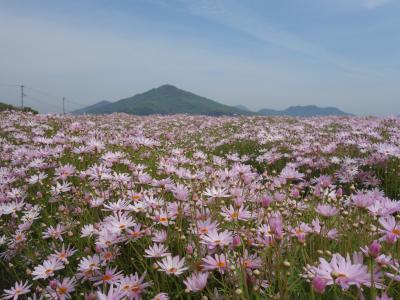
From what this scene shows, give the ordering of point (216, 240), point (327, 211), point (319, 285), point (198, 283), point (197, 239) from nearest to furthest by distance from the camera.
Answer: point (319, 285), point (198, 283), point (216, 240), point (197, 239), point (327, 211)

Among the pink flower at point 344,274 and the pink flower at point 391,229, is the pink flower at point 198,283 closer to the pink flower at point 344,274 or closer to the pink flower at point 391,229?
Answer: the pink flower at point 344,274

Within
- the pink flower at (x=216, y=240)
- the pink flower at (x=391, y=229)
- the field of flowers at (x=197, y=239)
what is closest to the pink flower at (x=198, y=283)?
the field of flowers at (x=197, y=239)

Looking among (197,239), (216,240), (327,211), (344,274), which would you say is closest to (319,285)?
(344,274)

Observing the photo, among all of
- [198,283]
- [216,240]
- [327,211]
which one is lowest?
[198,283]

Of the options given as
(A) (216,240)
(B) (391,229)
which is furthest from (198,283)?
(B) (391,229)

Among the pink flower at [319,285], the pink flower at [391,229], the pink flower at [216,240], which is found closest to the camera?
the pink flower at [319,285]

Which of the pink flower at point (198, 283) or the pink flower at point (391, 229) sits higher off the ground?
the pink flower at point (391, 229)

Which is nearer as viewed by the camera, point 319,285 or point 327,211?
point 319,285

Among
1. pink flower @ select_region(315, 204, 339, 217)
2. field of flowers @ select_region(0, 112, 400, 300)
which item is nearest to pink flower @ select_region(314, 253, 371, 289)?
field of flowers @ select_region(0, 112, 400, 300)

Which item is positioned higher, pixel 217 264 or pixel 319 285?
pixel 319 285

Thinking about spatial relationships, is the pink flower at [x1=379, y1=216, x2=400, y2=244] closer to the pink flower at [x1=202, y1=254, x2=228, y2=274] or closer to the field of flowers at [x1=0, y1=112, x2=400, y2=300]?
the field of flowers at [x1=0, y1=112, x2=400, y2=300]

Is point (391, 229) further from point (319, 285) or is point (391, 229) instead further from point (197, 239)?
point (197, 239)

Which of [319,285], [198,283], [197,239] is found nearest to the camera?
[319,285]

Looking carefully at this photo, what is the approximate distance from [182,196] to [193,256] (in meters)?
0.48
